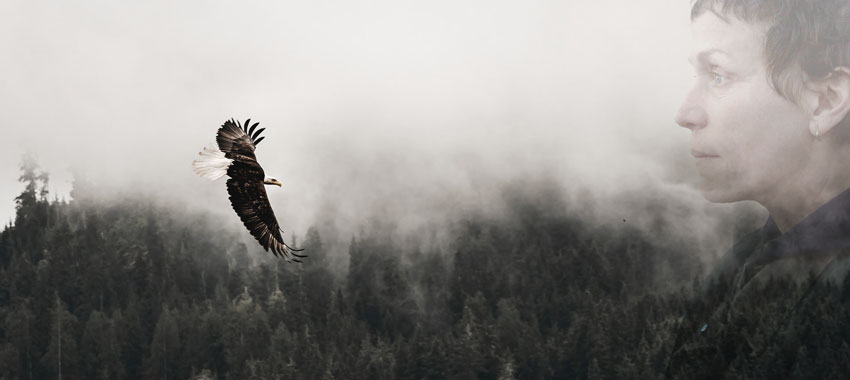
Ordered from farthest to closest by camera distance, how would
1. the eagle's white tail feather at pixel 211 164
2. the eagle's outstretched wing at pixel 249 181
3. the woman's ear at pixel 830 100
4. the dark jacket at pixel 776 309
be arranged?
the dark jacket at pixel 776 309 → the woman's ear at pixel 830 100 → the eagle's outstretched wing at pixel 249 181 → the eagle's white tail feather at pixel 211 164

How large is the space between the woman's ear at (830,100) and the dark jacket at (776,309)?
1.93 m

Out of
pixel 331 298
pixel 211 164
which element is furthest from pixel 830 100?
pixel 331 298

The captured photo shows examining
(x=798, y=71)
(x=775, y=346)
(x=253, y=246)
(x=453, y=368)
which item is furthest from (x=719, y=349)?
(x=253, y=246)

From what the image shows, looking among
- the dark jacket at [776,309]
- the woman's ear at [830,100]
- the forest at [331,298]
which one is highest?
the forest at [331,298]

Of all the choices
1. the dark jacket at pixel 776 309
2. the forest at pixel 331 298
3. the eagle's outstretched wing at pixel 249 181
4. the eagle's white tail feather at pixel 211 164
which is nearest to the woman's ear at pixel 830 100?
the dark jacket at pixel 776 309

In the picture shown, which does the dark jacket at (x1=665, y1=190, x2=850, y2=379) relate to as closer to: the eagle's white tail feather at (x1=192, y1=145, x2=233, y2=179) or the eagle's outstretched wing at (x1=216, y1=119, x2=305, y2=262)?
the eagle's outstretched wing at (x1=216, y1=119, x2=305, y2=262)

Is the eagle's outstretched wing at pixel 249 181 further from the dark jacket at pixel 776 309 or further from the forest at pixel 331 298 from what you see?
the forest at pixel 331 298

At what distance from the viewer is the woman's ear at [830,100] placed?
30375mm

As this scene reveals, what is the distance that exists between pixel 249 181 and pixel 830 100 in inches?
626

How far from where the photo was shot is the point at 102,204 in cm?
16612

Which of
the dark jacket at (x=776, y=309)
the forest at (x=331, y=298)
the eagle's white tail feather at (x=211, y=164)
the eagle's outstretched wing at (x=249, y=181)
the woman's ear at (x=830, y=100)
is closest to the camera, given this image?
the eagle's white tail feather at (x=211, y=164)

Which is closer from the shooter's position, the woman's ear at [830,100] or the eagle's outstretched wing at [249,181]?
the eagle's outstretched wing at [249,181]

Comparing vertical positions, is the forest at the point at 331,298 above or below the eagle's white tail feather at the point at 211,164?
above

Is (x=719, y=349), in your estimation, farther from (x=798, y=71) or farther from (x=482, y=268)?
(x=482, y=268)
